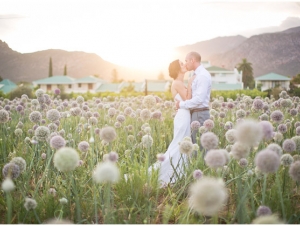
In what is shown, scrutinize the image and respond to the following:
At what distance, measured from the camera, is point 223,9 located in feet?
11.9

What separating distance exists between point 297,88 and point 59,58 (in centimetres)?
460

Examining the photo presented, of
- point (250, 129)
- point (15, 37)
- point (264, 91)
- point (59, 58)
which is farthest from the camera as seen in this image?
point (264, 91)

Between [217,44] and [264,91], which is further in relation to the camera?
[264,91]

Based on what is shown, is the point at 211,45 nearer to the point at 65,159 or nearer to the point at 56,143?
the point at 56,143

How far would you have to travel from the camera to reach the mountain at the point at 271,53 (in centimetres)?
422

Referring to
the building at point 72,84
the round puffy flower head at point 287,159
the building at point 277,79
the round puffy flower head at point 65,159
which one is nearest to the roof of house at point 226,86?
the building at point 277,79

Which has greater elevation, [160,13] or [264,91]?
[160,13]

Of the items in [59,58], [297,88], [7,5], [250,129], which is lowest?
[250,129]

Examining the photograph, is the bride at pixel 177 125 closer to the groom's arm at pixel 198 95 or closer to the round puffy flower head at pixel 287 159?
the groom's arm at pixel 198 95

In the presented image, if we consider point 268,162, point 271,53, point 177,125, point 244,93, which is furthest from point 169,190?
point 244,93

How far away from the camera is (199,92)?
4.46 m

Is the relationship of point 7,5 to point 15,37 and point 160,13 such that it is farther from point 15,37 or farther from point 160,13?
point 160,13

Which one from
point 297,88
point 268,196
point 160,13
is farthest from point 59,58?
point 297,88

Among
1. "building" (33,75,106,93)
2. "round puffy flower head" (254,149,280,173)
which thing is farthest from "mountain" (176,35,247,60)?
"building" (33,75,106,93)
